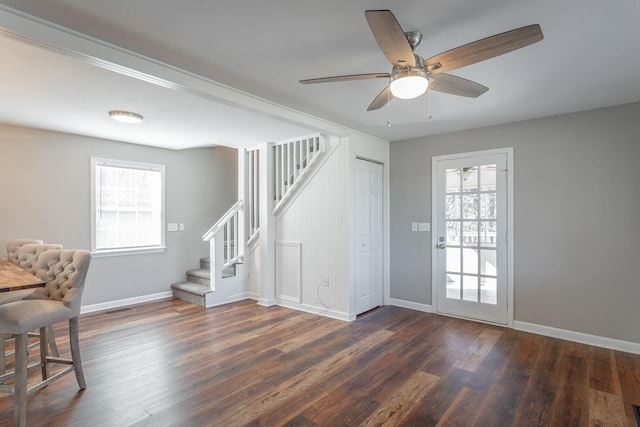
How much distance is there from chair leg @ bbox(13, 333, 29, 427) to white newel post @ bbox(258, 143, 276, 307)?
9.88 feet

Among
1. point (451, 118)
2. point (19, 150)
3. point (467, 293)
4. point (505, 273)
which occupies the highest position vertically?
point (451, 118)

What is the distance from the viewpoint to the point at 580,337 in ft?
11.4

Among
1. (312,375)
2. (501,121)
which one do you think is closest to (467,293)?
(501,121)

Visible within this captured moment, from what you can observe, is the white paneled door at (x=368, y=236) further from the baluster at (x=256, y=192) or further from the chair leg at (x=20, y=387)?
the chair leg at (x=20, y=387)

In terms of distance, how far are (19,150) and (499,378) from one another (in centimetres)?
583

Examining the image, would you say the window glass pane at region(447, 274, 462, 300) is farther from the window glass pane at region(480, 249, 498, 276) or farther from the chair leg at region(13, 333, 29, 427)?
the chair leg at region(13, 333, 29, 427)

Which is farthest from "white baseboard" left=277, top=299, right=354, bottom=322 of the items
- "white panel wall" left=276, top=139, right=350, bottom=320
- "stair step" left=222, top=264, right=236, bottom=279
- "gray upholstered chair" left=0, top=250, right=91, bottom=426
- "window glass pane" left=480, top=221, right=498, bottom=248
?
"gray upholstered chair" left=0, top=250, right=91, bottom=426

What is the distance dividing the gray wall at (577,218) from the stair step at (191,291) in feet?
13.9

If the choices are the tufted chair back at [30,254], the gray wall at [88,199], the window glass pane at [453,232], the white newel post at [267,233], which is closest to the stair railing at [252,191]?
the white newel post at [267,233]

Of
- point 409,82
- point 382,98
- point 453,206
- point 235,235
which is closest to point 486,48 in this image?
point 409,82

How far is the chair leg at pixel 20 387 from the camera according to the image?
77.9 inches

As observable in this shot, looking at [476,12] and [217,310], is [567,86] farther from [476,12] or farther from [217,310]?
[217,310]

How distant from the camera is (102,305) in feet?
15.1

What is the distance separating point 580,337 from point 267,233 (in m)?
4.02
